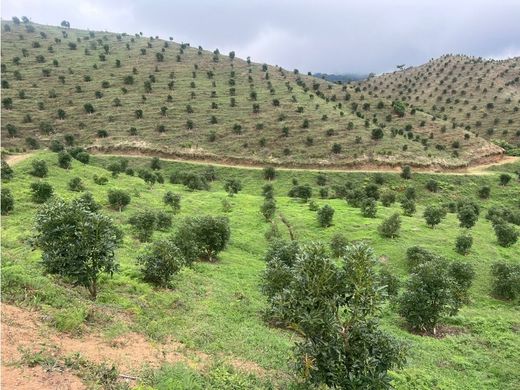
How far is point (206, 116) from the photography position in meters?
112

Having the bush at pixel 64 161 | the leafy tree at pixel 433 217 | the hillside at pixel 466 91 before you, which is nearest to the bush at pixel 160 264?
the leafy tree at pixel 433 217

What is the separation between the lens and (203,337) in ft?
65.0

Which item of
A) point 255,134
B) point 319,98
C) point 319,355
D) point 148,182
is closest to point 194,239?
point 319,355

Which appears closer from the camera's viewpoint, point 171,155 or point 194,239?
point 194,239

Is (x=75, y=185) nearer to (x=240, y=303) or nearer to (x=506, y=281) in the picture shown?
(x=240, y=303)

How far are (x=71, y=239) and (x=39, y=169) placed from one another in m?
39.1

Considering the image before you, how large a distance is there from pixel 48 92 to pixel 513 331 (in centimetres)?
12625

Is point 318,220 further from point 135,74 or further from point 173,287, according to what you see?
point 135,74

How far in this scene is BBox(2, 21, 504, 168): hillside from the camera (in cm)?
9700

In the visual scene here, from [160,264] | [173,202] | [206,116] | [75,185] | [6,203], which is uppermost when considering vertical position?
[206,116]

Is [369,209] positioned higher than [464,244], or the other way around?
[369,209]

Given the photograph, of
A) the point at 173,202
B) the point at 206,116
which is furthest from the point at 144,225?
the point at 206,116

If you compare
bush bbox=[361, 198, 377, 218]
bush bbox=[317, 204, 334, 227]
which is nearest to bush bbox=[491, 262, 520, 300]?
bush bbox=[361, 198, 377, 218]

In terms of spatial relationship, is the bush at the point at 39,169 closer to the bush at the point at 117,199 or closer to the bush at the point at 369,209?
the bush at the point at 117,199
